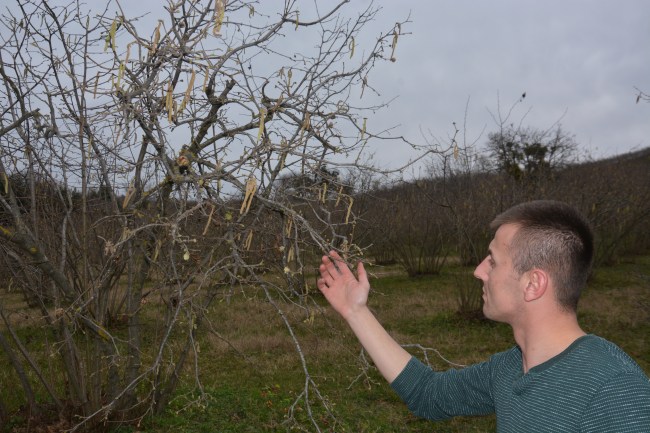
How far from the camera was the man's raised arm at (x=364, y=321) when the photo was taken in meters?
2.12

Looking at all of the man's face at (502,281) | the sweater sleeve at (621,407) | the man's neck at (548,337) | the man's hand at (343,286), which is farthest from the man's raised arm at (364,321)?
the sweater sleeve at (621,407)

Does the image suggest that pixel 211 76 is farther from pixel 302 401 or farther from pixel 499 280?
pixel 302 401

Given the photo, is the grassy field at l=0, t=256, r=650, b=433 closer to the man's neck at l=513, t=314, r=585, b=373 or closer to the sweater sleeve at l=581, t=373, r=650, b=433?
the man's neck at l=513, t=314, r=585, b=373

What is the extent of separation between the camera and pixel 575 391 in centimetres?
142

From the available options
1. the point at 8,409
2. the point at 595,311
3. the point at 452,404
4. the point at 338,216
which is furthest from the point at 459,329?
the point at 452,404

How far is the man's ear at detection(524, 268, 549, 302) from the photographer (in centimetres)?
165

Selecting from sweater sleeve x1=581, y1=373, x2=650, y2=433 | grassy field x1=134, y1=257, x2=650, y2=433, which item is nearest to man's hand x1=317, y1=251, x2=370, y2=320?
grassy field x1=134, y1=257, x2=650, y2=433

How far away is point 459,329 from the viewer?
955cm

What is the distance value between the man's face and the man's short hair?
3 cm

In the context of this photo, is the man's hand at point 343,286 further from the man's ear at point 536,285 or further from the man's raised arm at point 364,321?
the man's ear at point 536,285

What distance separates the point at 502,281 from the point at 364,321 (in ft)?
2.04

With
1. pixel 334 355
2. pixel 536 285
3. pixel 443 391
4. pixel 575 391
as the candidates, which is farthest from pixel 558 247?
pixel 334 355

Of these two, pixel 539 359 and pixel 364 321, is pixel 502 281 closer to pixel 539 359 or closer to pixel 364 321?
pixel 539 359

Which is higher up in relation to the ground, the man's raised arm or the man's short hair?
the man's short hair
